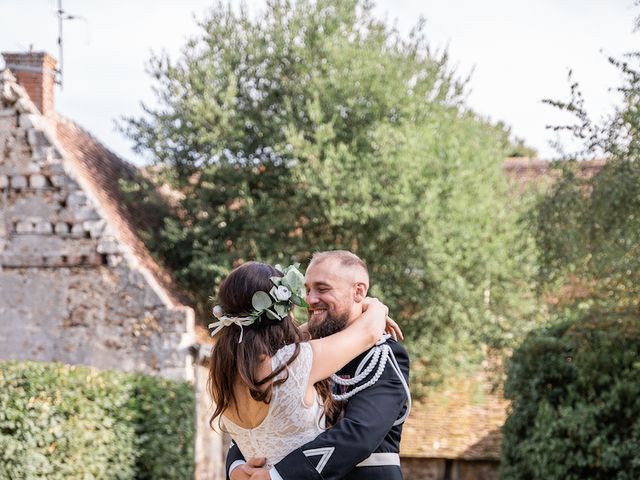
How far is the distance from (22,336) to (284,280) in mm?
12785

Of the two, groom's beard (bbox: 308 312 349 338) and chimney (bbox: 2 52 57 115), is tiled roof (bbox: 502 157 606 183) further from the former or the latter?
groom's beard (bbox: 308 312 349 338)

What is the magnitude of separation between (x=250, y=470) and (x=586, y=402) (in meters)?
8.72

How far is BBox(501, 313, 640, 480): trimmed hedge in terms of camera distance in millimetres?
12203

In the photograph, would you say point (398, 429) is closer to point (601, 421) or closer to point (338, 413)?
point (338, 413)

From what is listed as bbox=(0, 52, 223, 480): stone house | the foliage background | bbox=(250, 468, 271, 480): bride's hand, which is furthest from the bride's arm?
bbox=(0, 52, 223, 480): stone house

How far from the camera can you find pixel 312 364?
4582 mm

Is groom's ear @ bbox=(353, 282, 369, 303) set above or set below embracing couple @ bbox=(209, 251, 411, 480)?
above

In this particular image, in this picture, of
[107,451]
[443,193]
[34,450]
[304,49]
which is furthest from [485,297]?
[34,450]

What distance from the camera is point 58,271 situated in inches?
658

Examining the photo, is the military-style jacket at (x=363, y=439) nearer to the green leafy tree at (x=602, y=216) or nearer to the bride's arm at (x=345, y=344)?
the bride's arm at (x=345, y=344)

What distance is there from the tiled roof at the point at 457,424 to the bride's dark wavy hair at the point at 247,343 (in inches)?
687

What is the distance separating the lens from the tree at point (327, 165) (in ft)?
62.5

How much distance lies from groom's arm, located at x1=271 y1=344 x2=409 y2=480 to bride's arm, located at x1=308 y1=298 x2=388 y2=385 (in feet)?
0.58

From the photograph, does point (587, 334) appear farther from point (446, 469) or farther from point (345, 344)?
point (446, 469)
